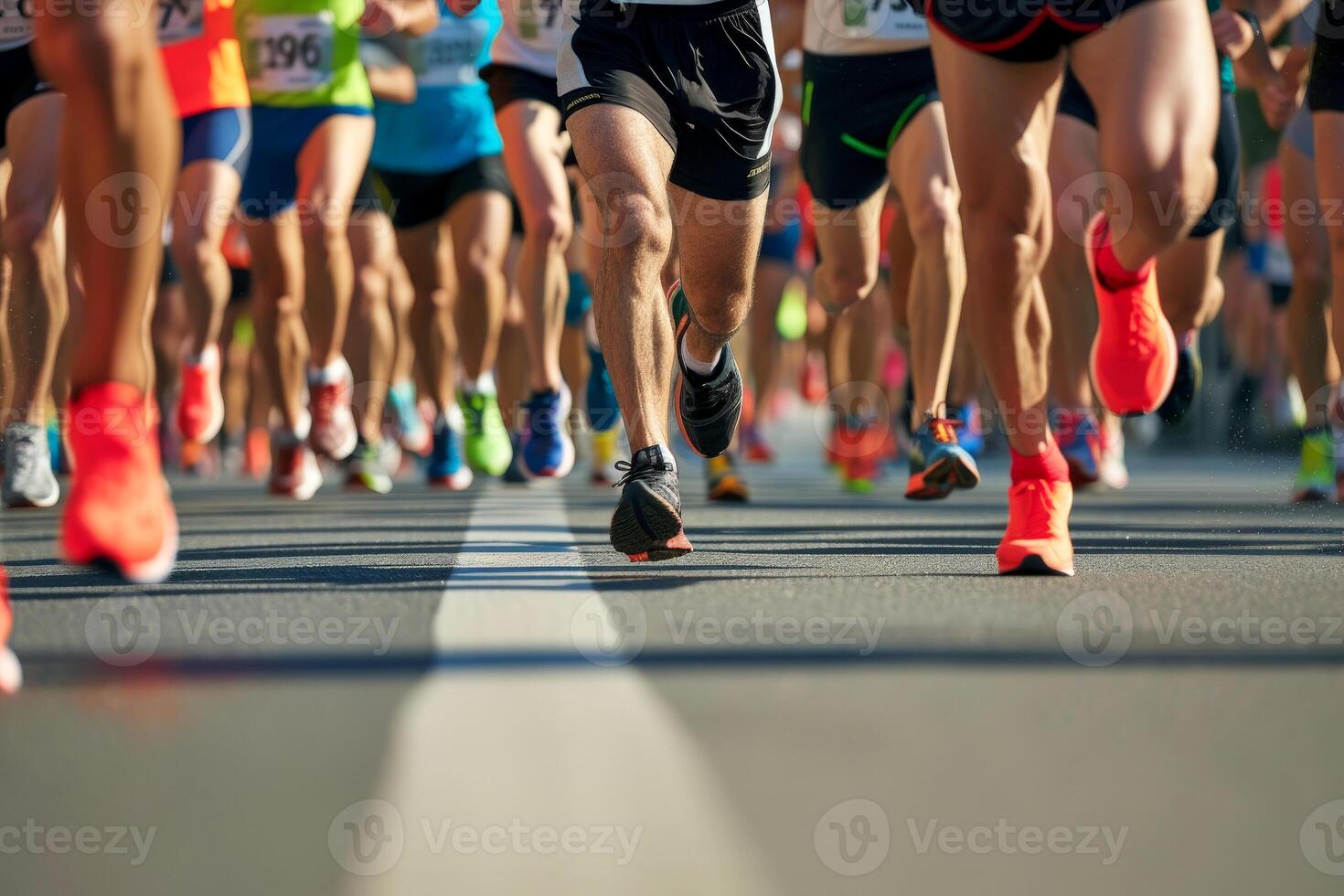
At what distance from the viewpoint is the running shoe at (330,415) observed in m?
8.30

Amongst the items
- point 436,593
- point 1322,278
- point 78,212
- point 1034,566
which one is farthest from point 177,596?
point 1322,278

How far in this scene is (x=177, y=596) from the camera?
148 inches

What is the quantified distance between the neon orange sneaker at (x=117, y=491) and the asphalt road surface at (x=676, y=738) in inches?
6.6

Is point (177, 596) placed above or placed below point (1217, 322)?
above

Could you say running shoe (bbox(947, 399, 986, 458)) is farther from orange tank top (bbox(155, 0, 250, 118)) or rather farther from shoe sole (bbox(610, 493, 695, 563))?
shoe sole (bbox(610, 493, 695, 563))

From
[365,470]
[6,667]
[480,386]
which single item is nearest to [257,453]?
[365,470]

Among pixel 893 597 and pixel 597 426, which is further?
pixel 597 426

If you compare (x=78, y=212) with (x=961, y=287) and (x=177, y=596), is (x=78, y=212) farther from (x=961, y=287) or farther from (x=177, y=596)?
(x=961, y=287)

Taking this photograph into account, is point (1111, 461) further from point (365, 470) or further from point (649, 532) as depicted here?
point (649, 532)

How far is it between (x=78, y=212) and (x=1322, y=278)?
5.64 meters

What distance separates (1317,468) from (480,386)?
4026mm

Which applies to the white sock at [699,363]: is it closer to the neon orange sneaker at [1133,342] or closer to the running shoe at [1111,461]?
the neon orange sneaker at [1133,342]

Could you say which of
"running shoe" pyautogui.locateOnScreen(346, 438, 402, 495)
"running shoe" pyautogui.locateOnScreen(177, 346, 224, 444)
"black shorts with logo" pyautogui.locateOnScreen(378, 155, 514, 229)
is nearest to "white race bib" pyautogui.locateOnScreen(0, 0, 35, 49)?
"running shoe" pyautogui.locateOnScreen(177, 346, 224, 444)

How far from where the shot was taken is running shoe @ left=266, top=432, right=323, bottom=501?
28.2 ft
